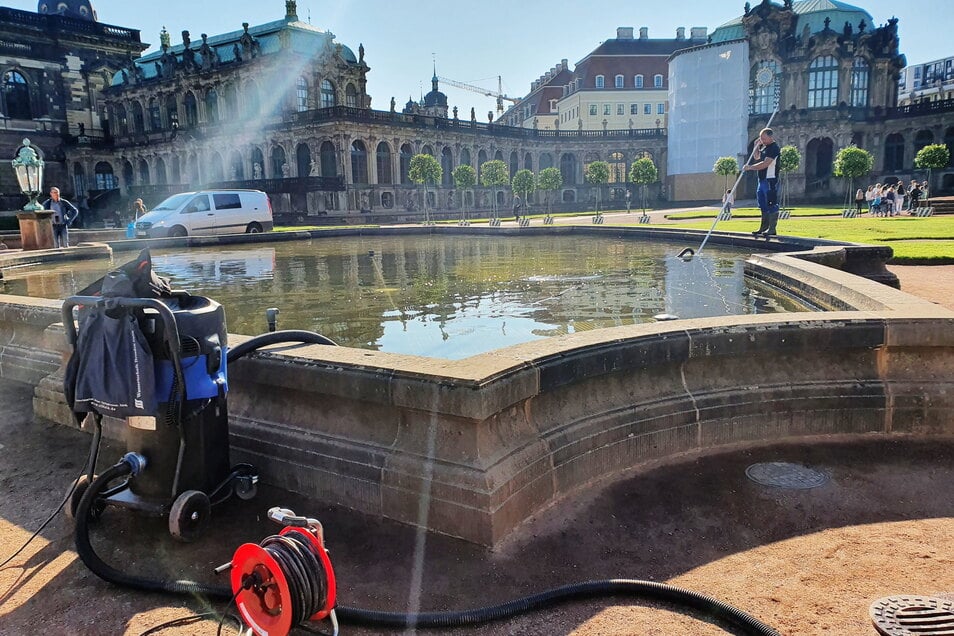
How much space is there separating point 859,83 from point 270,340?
7882cm

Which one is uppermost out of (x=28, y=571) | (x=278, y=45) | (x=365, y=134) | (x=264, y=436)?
(x=278, y=45)

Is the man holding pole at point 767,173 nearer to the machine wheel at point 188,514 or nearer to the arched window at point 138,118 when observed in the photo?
the machine wheel at point 188,514

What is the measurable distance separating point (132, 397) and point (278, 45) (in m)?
65.9

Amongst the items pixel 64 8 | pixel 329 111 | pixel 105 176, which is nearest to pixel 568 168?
pixel 329 111

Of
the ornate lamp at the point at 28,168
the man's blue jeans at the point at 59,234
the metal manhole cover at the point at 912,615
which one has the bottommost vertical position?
the metal manhole cover at the point at 912,615

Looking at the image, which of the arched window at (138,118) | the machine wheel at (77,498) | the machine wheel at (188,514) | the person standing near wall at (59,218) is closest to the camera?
the machine wheel at (188,514)

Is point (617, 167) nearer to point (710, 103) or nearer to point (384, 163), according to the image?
point (710, 103)

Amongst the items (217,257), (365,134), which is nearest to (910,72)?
(365,134)

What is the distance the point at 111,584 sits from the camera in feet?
10.1

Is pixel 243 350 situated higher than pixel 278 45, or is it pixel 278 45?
pixel 278 45

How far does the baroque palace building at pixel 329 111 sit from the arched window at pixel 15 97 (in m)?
0.12

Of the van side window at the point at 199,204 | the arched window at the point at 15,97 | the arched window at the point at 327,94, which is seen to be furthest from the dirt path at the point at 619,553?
the arched window at the point at 15,97

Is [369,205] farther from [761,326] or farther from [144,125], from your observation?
[761,326]

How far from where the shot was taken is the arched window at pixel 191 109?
67.4 m
